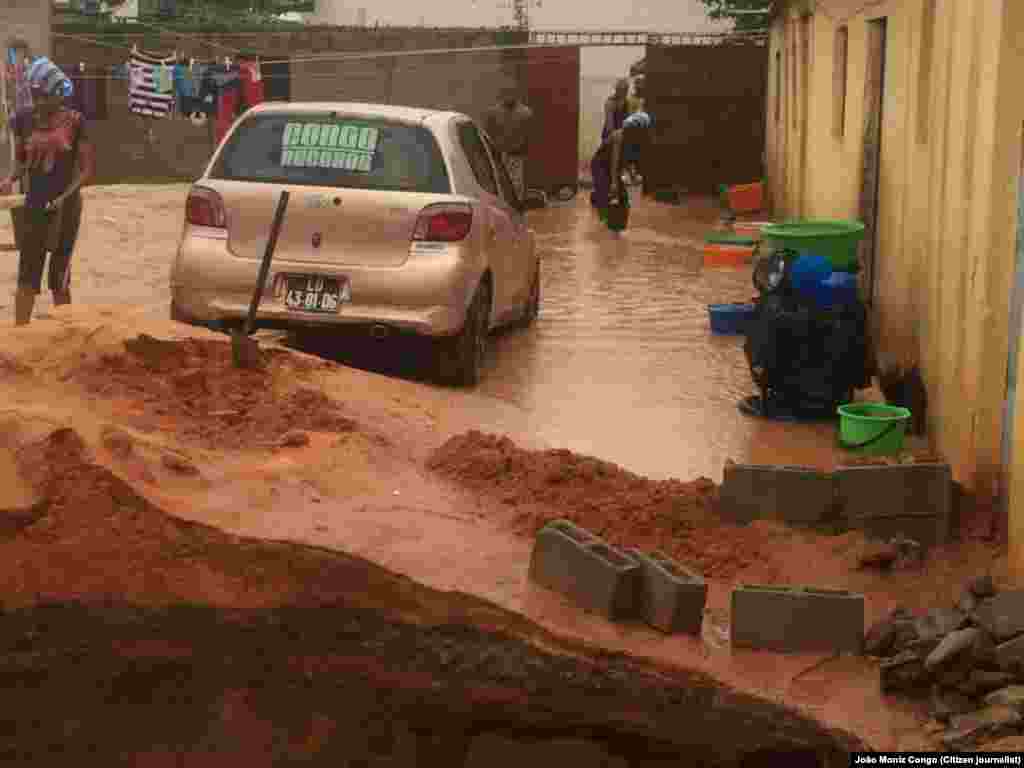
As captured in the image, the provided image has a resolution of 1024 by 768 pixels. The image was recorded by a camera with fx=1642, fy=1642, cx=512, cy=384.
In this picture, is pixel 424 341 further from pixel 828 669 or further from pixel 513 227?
pixel 828 669

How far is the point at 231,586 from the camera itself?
6.25 m

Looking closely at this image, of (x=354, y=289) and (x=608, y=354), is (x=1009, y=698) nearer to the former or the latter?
(x=354, y=289)

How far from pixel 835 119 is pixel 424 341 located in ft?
22.4

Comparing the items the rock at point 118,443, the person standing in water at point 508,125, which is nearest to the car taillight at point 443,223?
the rock at point 118,443

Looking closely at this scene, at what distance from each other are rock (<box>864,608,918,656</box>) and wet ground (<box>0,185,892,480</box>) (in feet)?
8.28

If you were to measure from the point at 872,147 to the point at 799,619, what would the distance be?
7194 mm

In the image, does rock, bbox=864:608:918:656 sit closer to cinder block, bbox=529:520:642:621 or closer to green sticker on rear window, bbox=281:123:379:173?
cinder block, bbox=529:520:642:621

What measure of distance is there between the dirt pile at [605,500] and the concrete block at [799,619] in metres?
0.83

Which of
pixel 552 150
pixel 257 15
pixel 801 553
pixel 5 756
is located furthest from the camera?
pixel 257 15

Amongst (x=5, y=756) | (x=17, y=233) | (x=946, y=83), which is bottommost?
(x=5, y=756)

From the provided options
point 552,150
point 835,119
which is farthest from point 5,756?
point 552,150

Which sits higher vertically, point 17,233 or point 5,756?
point 17,233

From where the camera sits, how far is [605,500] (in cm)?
730

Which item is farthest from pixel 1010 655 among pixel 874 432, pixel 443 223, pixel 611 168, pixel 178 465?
pixel 611 168
